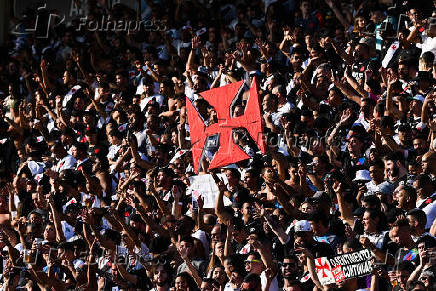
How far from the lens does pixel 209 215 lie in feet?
36.4

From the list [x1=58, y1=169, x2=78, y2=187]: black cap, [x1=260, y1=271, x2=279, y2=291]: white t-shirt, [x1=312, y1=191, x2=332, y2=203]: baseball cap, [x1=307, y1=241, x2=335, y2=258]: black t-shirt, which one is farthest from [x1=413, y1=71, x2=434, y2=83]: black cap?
[x1=58, y1=169, x2=78, y2=187]: black cap

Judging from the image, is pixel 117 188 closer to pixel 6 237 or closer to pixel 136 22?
pixel 6 237

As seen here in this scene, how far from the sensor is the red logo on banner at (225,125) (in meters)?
11.7

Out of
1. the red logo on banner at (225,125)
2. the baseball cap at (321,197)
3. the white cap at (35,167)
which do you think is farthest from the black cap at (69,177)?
the baseball cap at (321,197)

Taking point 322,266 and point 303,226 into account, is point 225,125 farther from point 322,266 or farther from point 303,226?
point 322,266

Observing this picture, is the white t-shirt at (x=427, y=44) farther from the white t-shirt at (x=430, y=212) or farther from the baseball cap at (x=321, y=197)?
the white t-shirt at (x=430, y=212)

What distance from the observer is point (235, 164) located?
1182cm

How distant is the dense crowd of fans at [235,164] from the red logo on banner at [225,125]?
11 cm

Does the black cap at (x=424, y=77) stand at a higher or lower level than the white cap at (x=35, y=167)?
higher

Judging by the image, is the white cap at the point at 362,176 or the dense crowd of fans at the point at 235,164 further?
the white cap at the point at 362,176

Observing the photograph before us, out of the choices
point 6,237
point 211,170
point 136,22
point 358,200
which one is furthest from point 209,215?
point 136,22

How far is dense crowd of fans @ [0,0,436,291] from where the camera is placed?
9.59 m

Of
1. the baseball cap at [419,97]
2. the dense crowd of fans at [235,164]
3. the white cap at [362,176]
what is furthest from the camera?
the baseball cap at [419,97]

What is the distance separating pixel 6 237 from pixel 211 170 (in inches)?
114
